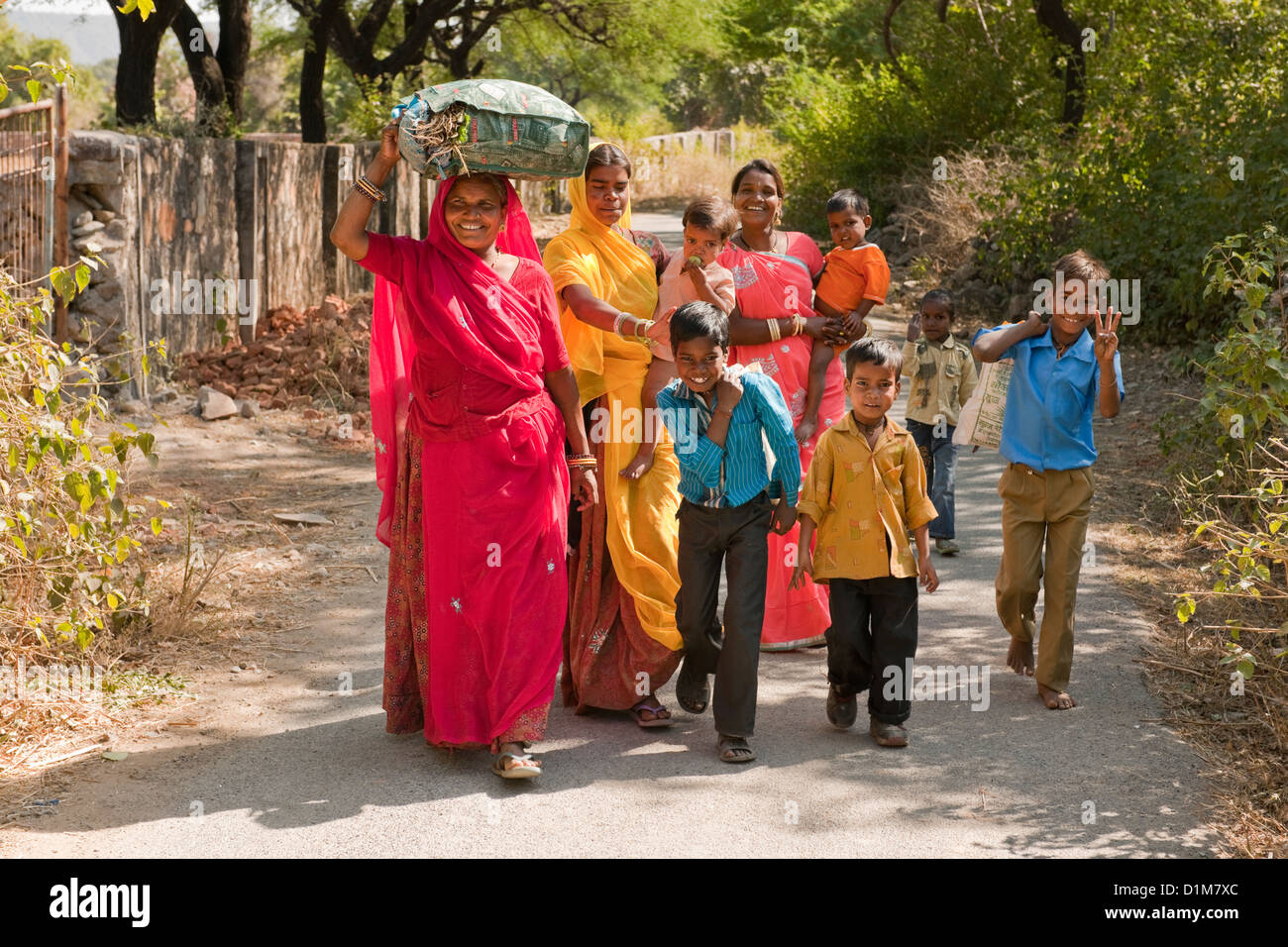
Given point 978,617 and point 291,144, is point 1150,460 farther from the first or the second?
point 291,144

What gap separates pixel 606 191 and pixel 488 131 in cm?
91

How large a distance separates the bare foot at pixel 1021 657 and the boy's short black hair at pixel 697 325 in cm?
191

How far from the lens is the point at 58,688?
512 centimetres

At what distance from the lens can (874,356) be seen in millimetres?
4824

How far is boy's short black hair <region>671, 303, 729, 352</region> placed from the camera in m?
4.66

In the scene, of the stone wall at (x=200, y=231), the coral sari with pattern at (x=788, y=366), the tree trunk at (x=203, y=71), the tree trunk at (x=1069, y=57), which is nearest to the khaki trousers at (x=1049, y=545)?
the coral sari with pattern at (x=788, y=366)

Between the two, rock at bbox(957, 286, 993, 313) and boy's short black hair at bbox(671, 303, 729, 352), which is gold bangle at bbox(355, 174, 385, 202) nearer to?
boy's short black hair at bbox(671, 303, 729, 352)

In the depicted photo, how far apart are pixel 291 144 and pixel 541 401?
949 centimetres

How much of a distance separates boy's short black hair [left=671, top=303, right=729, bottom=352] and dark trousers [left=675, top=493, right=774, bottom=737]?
58cm

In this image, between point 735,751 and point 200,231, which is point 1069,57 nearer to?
point 200,231

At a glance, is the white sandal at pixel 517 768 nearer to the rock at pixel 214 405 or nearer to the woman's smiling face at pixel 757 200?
the woman's smiling face at pixel 757 200

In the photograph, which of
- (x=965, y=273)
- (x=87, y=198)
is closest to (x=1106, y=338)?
(x=87, y=198)

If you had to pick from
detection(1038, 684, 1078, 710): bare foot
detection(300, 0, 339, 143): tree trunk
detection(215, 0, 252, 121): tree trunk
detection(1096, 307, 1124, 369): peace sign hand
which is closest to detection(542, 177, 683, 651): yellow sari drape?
detection(1038, 684, 1078, 710): bare foot

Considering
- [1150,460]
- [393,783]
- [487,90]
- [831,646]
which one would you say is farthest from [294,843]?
[1150,460]
